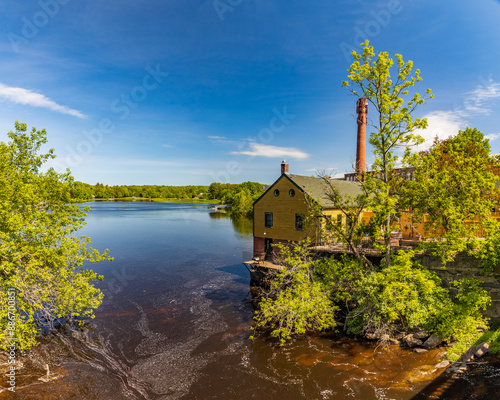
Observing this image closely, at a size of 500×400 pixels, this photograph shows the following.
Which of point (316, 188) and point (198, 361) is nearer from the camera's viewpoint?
point (198, 361)

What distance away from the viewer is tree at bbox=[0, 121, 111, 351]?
12.7 meters

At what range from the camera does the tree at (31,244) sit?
41.7ft

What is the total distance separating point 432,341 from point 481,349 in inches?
80.5

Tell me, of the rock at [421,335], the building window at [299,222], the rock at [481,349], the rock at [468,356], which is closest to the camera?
the rock at [468,356]

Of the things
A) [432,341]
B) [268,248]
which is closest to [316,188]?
[268,248]

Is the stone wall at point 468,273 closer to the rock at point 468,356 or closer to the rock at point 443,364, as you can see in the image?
the rock at point 468,356

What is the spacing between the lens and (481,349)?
14016mm

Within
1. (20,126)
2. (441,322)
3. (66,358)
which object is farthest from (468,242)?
(20,126)

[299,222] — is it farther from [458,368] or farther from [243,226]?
[243,226]

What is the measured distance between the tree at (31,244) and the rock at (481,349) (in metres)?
19.4

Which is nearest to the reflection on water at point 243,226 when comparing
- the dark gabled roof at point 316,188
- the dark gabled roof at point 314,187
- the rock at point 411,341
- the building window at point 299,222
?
the dark gabled roof at point 316,188

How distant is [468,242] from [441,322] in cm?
461

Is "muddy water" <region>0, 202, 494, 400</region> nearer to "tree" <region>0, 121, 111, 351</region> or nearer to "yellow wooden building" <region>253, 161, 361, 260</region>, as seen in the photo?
"tree" <region>0, 121, 111, 351</region>

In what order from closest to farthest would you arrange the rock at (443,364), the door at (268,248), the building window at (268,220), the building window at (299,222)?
the rock at (443,364)
the building window at (299,222)
the door at (268,248)
the building window at (268,220)
